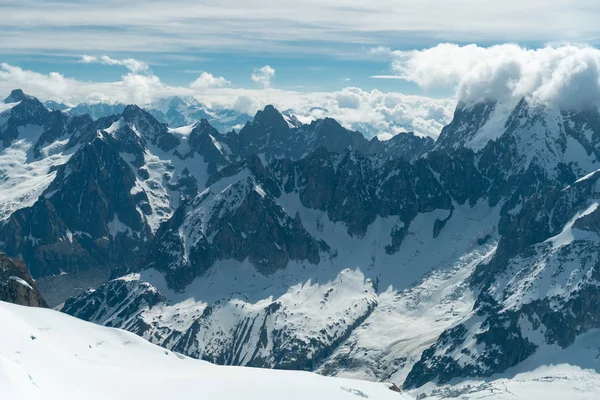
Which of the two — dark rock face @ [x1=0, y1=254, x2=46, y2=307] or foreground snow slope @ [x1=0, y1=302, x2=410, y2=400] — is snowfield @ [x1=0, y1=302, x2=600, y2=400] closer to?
foreground snow slope @ [x1=0, y1=302, x2=410, y2=400]

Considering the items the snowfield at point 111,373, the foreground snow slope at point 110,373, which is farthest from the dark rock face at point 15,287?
the foreground snow slope at point 110,373

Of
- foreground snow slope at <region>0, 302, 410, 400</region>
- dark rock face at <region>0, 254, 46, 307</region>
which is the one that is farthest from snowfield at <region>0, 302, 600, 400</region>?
dark rock face at <region>0, 254, 46, 307</region>

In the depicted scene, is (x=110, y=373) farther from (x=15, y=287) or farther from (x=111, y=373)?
(x=15, y=287)

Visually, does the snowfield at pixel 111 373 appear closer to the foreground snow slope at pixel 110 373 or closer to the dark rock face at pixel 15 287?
the foreground snow slope at pixel 110 373

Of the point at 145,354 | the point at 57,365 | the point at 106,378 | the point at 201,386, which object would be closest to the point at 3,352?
the point at 57,365

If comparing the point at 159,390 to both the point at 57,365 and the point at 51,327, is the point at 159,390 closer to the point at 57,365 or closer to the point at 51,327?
the point at 57,365

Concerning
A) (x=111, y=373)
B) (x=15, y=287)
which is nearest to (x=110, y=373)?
(x=111, y=373)
